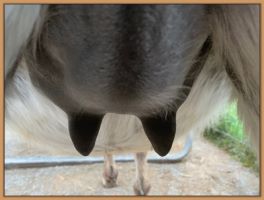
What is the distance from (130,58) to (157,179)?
68.9 inches

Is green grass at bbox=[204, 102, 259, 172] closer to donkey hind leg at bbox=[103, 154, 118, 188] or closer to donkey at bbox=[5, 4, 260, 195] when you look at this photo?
donkey hind leg at bbox=[103, 154, 118, 188]

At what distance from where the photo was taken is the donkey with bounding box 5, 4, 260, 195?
55 cm

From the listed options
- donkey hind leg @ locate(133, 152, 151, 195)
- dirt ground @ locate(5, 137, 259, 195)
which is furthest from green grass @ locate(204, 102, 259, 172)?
donkey hind leg @ locate(133, 152, 151, 195)

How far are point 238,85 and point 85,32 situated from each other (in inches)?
12.1

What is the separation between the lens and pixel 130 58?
1.91 ft

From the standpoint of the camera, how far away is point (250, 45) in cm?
62

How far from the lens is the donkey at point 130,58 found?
21.8 inches

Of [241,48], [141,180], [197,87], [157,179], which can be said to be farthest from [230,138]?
[241,48]

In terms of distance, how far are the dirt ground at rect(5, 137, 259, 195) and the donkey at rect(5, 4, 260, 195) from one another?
132 centimetres

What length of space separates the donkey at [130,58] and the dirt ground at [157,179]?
1.32m

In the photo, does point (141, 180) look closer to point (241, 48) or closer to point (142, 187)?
point (142, 187)

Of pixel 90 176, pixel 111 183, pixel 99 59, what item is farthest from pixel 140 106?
pixel 90 176

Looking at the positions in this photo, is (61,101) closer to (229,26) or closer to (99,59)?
(99,59)

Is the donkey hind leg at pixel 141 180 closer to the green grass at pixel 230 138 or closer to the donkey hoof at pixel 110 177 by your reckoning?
the donkey hoof at pixel 110 177
